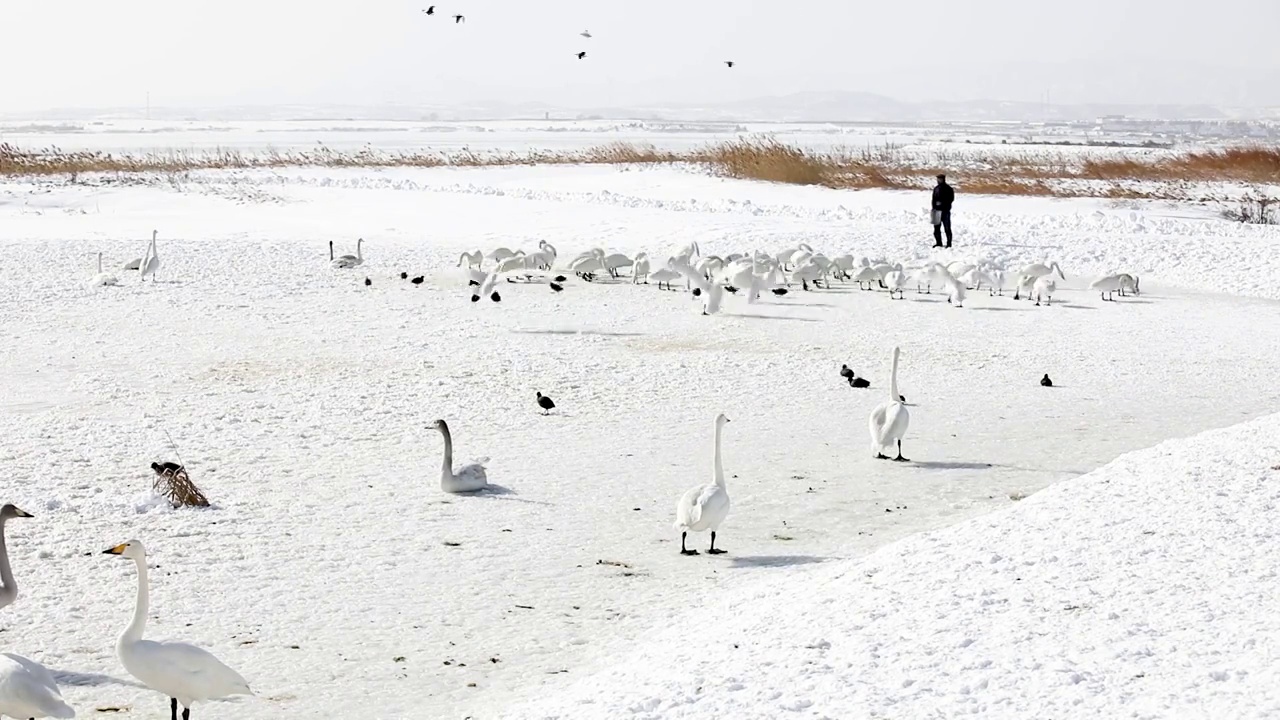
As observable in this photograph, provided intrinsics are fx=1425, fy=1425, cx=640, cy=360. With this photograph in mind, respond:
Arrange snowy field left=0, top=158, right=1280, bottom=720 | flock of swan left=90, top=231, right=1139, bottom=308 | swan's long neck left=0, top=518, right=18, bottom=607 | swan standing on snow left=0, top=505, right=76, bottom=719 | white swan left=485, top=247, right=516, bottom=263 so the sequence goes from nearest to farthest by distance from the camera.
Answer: swan standing on snow left=0, top=505, right=76, bottom=719 → snowy field left=0, top=158, right=1280, bottom=720 → swan's long neck left=0, top=518, right=18, bottom=607 → flock of swan left=90, top=231, right=1139, bottom=308 → white swan left=485, top=247, right=516, bottom=263

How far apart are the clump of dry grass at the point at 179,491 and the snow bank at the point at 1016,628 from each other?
11.4 ft

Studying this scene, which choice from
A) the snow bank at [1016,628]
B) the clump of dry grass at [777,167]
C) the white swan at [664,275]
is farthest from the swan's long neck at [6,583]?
the clump of dry grass at [777,167]

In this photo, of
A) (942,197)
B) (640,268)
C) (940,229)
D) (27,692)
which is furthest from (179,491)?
(940,229)

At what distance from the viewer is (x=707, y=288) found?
1864 cm

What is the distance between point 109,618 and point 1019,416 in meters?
7.73

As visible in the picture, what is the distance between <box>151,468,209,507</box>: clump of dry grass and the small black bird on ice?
3601 mm

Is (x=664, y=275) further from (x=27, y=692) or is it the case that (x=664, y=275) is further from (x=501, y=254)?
(x=27, y=692)

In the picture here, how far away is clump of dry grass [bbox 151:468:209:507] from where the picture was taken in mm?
8719

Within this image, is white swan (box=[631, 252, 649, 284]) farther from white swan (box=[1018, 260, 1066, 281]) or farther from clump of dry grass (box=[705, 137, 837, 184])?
clump of dry grass (box=[705, 137, 837, 184])

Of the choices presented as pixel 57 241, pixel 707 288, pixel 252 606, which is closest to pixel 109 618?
pixel 252 606

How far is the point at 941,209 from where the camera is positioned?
23344mm

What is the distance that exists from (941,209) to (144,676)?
19.5m

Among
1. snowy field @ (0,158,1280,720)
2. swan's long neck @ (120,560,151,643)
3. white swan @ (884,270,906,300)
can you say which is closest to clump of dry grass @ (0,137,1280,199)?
snowy field @ (0,158,1280,720)

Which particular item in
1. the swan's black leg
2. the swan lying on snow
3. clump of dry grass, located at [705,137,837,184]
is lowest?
the swan's black leg
